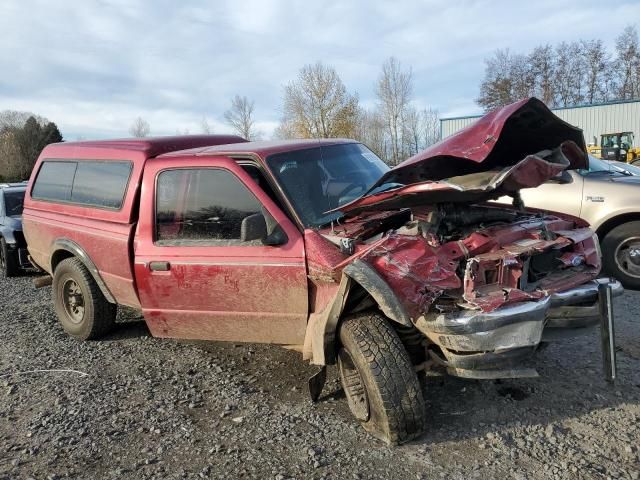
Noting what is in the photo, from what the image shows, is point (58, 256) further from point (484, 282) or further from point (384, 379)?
point (484, 282)

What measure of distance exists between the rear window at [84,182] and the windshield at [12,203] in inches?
144

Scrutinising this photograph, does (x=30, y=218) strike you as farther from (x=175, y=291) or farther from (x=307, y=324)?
(x=307, y=324)

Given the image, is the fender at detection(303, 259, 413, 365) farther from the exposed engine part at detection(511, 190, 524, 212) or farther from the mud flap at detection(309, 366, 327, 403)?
the exposed engine part at detection(511, 190, 524, 212)

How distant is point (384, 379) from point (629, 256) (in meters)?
4.51

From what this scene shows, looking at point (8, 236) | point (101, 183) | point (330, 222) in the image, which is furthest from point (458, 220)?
point (8, 236)

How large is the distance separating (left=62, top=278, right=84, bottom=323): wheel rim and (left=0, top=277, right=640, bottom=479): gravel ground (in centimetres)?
65

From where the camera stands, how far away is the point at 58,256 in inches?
211

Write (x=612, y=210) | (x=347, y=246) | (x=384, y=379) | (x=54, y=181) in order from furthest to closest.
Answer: (x=612, y=210), (x=54, y=181), (x=347, y=246), (x=384, y=379)

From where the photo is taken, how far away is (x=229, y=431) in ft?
10.9

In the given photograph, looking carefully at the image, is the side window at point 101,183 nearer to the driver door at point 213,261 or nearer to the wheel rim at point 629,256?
the driver door at point 213,261

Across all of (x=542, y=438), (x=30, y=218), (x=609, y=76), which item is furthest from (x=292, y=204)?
(x=609, y=76)

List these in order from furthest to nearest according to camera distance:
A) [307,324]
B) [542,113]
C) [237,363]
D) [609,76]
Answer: [609,76] → [237,363] → [307,324] → [542,113]

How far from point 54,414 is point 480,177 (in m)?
3.34

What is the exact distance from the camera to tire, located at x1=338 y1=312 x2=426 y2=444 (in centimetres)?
289
